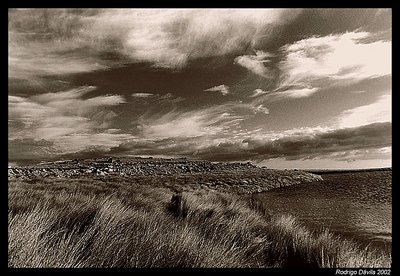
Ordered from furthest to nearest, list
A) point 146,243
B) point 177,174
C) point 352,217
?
1. point 177,174
2. point 352,217
3. point 146,243

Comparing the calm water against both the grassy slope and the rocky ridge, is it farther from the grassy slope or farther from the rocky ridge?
the rocky ridge

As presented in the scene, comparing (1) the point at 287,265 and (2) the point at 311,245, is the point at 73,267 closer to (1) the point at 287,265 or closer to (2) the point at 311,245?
(1) the point at 287,265

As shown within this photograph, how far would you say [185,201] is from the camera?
7012mm

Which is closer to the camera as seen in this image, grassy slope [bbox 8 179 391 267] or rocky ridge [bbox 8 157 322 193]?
grassy slope [bbox 8 179 391 267]

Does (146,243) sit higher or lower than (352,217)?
higher

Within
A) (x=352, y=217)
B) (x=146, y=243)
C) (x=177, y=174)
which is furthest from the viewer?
(x=177, y=174)

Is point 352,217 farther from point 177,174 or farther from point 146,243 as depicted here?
point 177,174

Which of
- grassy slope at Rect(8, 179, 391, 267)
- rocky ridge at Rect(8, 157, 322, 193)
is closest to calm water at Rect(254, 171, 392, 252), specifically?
grassy slope at Rect(8, 179, 391, 267)

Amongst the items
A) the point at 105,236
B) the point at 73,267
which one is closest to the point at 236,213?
the point at 105,236

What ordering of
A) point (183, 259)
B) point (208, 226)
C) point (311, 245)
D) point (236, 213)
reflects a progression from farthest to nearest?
point (236, 213)
point (208, 226)
point (311, 245)
point (183, 259)

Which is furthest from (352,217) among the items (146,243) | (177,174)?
(177,174)

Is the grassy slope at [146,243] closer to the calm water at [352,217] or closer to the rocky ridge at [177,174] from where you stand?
the calm water at [352,217]

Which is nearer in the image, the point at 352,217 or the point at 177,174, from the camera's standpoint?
the point at 352,217
